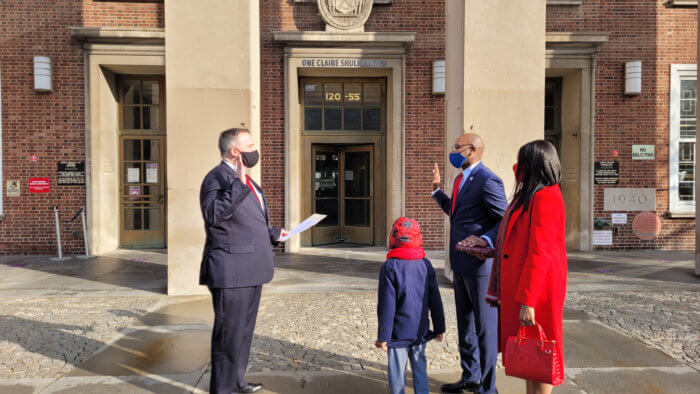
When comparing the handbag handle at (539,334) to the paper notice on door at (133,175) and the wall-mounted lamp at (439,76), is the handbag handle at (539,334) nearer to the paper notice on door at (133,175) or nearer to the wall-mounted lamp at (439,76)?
the wall-mounted lamp at (439,76)

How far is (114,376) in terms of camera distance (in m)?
3.63

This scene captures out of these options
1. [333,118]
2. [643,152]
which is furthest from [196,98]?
[643,152]

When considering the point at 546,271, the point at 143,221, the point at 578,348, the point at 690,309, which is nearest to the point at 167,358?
the point at 546,271

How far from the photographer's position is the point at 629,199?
1058cm

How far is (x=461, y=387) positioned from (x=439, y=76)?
8.16m

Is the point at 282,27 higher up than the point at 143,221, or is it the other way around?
A: the point at 282,27

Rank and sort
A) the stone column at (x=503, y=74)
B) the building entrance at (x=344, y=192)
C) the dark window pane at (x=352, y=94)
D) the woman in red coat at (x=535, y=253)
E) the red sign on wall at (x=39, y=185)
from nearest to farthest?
the woman in red coat at (x=535, y=253), the stone column at (x=503, y=74), the red sign on wall at (x=39, y=185), the dark window pane at (x=352, y=94), the building entrance at (x=344, y=192)

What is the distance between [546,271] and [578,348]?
7.90 ft

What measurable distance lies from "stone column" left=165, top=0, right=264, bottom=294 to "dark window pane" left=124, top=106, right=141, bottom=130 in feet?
18.4

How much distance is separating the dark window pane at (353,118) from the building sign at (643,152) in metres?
6.40

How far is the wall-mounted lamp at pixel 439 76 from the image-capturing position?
1025 cm

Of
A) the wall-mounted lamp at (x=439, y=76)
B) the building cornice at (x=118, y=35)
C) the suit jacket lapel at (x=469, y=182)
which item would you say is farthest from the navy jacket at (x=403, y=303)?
the building cornice at (x=118, y=35)

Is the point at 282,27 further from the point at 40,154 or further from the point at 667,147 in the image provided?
the point at 667,147

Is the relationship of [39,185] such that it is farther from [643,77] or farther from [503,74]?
[643,77]
